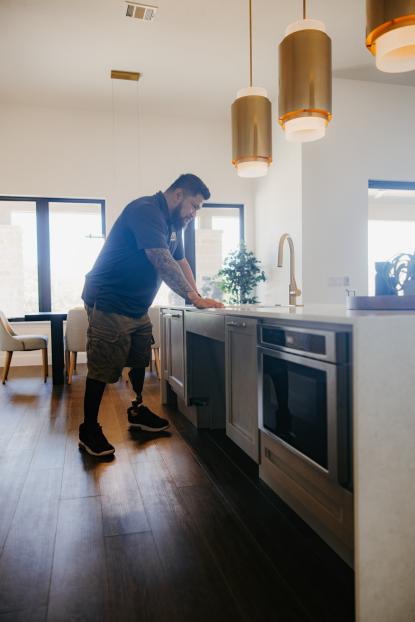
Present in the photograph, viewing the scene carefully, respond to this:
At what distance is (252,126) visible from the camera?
2430mm

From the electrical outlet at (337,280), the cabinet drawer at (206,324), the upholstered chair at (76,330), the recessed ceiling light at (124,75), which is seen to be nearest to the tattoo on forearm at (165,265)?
the cabinet drawer at (206,324)

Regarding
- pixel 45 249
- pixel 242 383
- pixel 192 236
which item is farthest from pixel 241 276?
pixel 242 383

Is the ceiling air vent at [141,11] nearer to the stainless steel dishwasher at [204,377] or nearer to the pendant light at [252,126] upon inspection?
the pendant light at [252,126]

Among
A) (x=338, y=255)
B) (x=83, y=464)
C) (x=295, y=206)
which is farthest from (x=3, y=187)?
(x=83, y=464)

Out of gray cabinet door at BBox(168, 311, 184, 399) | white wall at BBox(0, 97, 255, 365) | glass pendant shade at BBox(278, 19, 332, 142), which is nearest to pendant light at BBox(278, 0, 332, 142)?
glass pendant shade at BBox(278, 19, 332, 142)

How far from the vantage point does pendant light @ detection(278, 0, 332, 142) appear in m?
1.93

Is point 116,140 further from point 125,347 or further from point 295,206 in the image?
point 125,347

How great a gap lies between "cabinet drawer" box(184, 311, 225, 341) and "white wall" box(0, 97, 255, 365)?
3729mm

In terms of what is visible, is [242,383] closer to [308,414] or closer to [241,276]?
[308,414]

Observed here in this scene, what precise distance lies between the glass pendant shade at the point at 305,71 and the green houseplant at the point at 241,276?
13.2 feet

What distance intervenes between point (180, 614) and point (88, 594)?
0.87 ft

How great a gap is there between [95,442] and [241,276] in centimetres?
387

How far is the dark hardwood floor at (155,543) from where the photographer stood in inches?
49.2

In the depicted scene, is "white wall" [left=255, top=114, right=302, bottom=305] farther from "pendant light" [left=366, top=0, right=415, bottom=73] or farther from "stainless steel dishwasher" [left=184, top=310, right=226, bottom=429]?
"pendant light" [left=366, top=0, right=415, bottom=73]
